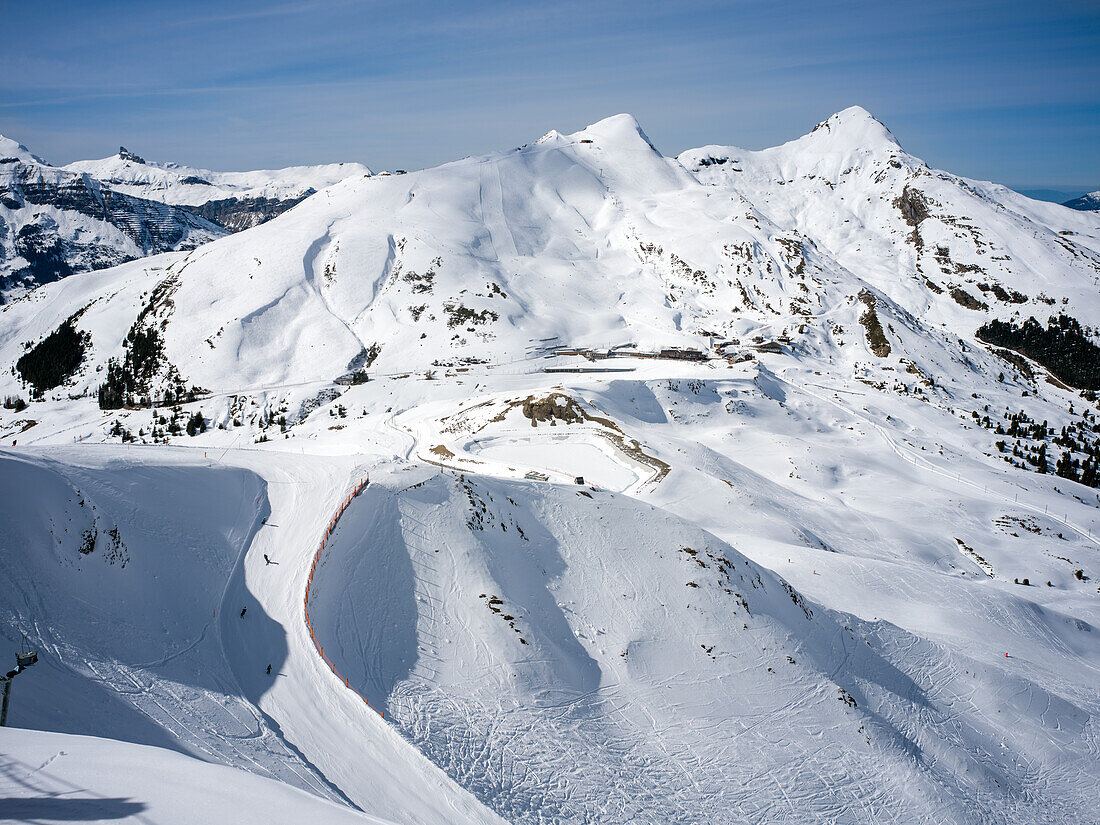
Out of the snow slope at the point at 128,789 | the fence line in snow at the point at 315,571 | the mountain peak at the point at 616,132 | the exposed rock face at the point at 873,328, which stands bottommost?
the exposed rock face at the point at 873,328

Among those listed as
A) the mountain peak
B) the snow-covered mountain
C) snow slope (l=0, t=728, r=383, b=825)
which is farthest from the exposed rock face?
snow slope (l=0, t=728, r=383, b=825)

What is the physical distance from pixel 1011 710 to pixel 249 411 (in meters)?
85.4

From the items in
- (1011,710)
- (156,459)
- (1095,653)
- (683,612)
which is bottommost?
(1095,653)

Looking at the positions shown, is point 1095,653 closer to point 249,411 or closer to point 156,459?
point 156,459

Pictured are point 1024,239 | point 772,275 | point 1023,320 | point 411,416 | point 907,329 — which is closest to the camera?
point 411,416

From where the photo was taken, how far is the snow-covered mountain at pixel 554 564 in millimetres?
21000

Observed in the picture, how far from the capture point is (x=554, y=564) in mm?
32188

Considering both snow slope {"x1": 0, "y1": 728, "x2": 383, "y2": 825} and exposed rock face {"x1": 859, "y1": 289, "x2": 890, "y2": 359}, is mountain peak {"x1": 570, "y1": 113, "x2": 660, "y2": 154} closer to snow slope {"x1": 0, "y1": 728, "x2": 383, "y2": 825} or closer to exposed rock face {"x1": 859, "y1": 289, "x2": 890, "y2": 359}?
exposed rock face {"x1": 859, "y1": 289, "x2": 890, "y2": 359}

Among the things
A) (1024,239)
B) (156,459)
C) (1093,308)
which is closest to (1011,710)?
(156,459)

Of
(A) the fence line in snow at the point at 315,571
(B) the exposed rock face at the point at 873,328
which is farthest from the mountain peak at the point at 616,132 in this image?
(A) the fence line in snow at the point at 315,571

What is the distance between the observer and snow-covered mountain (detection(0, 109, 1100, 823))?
2100 centimetres

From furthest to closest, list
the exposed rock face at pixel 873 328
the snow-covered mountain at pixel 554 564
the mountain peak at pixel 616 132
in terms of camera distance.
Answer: the mountain peak at pixel 616 132, the exposed rock face at pixel 873 328, the snow-covered mountain at pixel 554 564

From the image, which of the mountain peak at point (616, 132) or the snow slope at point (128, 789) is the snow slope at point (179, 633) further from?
the mountain peak at point (616, 132)

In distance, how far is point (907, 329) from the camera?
12112 centimetres
